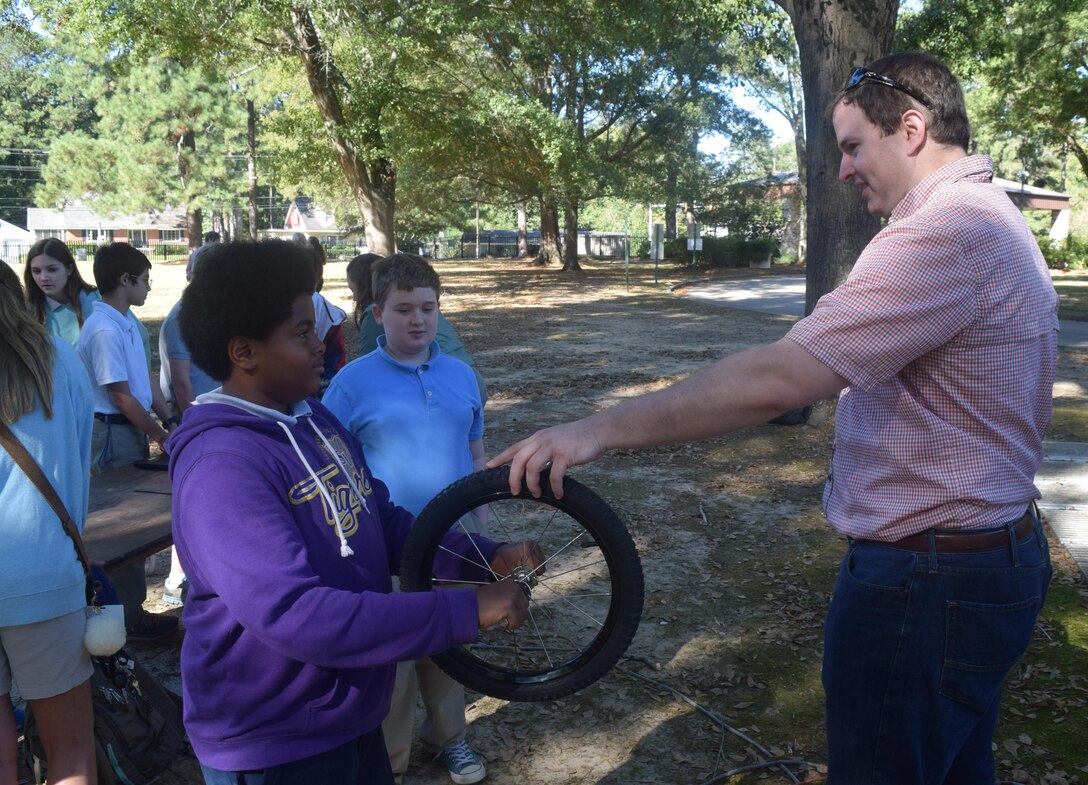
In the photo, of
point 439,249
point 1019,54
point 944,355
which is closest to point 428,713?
point 944,355

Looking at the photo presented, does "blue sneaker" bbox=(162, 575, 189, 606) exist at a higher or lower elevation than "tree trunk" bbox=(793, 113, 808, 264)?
lower

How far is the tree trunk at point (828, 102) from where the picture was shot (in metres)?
8.33

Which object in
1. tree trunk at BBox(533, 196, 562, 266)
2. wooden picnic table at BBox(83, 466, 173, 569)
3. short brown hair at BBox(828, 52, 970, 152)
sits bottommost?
wooden picnic table at BBox(83, 466, 173, 569)

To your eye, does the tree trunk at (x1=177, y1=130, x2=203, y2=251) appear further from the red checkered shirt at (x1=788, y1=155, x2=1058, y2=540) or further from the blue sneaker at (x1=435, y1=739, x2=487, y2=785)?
the red checkered shirt at (x1=788, y1=155, x2=1058, y2=540)

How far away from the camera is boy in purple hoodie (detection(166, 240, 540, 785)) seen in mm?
1680

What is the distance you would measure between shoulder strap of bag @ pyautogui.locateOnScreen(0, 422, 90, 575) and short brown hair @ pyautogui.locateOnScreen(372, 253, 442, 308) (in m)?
1.32

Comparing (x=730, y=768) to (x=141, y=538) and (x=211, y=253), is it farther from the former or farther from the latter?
(x=211, y=253)

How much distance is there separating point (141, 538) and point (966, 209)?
301 cm

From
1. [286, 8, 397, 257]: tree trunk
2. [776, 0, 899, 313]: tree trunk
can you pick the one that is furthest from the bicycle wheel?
[286, 8, 397, 257]: tree trunk

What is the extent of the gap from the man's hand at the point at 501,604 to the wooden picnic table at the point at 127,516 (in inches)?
75.7

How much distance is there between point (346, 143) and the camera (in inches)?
820

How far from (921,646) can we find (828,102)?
747 centimetres

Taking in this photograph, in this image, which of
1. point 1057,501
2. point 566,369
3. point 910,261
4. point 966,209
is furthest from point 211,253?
point 566,369

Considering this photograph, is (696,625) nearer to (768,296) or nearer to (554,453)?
(554,453)
